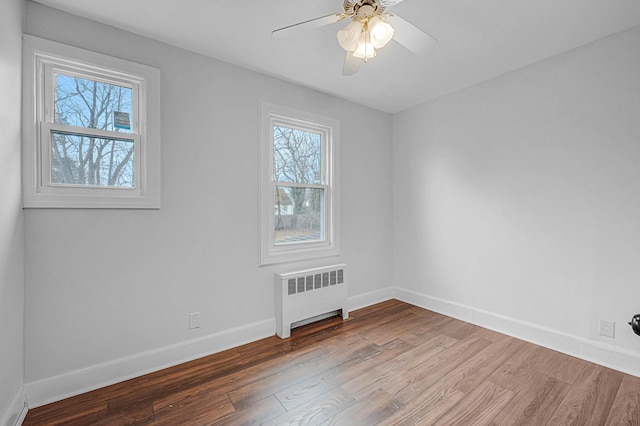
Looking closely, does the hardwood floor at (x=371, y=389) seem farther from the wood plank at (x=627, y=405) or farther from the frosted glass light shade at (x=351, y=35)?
the frosted glass light shade at (x=351, y=35)

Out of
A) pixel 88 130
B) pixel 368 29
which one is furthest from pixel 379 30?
pixel 88 130

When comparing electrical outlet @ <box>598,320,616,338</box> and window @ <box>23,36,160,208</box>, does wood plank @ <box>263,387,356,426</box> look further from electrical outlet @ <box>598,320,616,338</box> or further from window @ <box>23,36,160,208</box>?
electrical outlet @ <box>598,320,616,338</box>

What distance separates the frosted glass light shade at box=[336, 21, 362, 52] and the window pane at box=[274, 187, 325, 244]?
1.54 meters

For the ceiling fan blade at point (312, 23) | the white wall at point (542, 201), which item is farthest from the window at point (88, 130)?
the white wall at point (542, 201)

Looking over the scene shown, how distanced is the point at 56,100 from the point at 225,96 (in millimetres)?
1142

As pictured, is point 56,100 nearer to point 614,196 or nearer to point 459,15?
point 459,15

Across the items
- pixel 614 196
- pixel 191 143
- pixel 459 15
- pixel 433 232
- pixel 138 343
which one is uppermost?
pixel 459 15

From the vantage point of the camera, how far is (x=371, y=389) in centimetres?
194

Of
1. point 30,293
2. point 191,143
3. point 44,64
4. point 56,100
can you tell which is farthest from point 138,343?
point 44,64

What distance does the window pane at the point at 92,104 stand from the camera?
6.32ft

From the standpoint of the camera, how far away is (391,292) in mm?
3854

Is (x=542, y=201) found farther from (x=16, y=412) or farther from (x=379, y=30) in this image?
(x=16, y=412)

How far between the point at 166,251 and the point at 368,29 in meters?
2.09

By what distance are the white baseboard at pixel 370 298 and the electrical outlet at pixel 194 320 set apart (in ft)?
5.66
